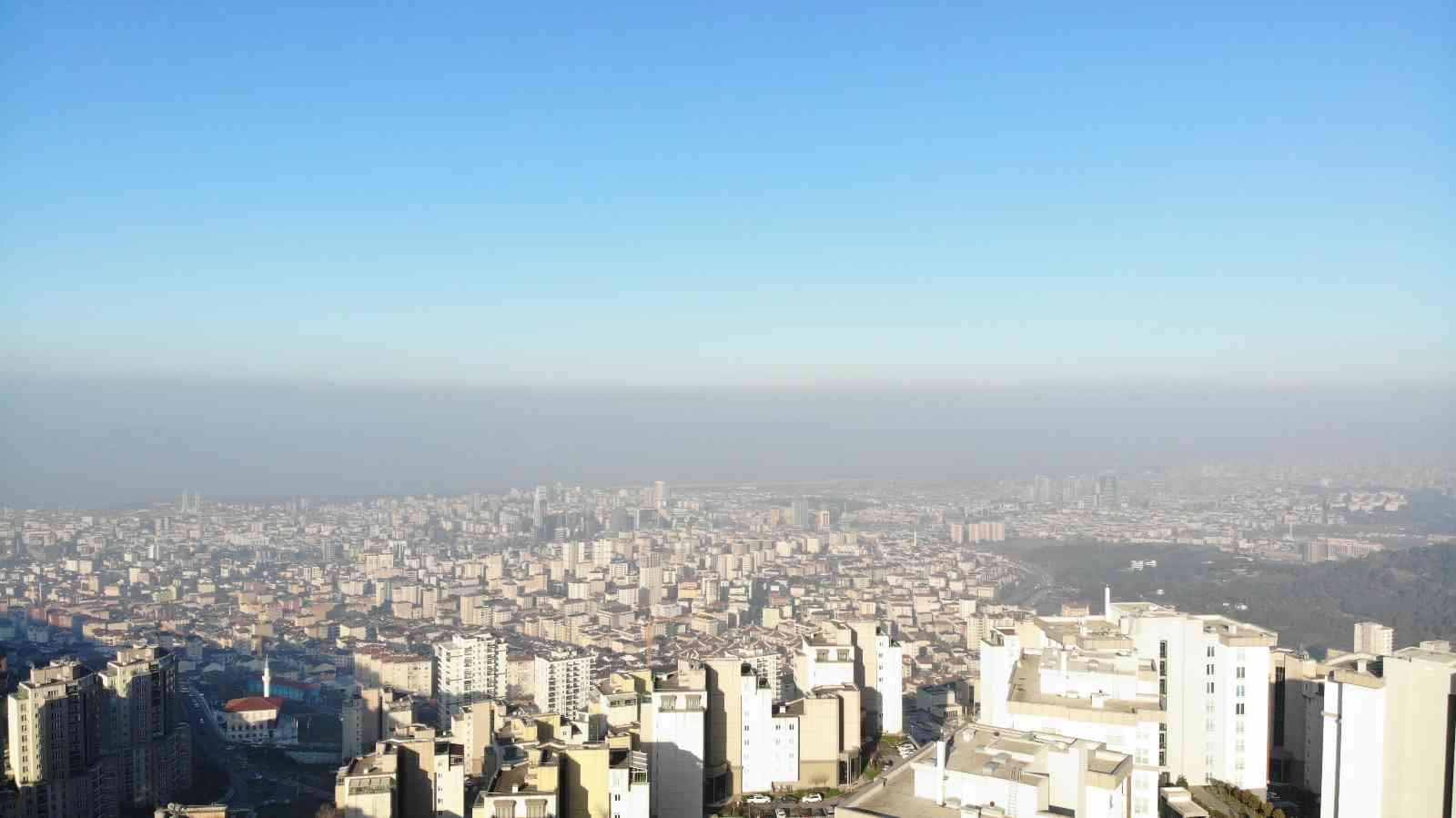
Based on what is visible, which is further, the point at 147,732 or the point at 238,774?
the point at 238,774

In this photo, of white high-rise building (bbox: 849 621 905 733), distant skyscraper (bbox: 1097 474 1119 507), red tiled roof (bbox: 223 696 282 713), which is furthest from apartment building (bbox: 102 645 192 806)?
distant skyscraper (bbox: 1097 474 1119 507)

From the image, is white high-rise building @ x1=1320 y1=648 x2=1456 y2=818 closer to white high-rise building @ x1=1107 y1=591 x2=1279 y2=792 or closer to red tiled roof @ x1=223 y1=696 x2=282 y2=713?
white high-rise building @ x1=1107 y1=591 x2=1279 y2=792

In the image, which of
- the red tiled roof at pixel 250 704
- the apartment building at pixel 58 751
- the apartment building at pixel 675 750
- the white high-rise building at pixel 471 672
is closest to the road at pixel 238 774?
the red tiled roof at pixel 250 704

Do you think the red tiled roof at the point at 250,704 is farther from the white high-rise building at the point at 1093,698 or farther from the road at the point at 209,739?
the white high-rise building at the point at 1093,698

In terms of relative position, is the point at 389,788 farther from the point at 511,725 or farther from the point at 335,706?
the point at 335,706

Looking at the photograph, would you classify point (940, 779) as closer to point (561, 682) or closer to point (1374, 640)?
point (1374, 640)

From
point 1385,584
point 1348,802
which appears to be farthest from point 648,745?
point 1385,584

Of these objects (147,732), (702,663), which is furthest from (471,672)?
(702,663)
